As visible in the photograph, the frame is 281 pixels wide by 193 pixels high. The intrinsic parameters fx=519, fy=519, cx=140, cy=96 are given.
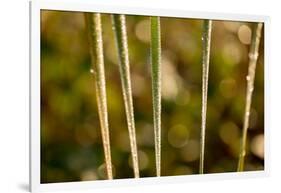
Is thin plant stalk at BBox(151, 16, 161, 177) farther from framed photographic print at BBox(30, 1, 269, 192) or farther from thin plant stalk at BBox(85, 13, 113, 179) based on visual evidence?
thin plant stalk at BBox(85, 13, 113, 179)

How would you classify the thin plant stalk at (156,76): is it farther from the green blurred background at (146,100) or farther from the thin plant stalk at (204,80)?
the thin plant stalk at (204,80)

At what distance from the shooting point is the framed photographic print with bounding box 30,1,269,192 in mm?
1802

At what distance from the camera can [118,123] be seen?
6.20 ft

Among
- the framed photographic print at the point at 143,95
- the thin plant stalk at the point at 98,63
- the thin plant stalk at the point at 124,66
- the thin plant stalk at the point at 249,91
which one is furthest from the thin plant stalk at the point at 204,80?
the thin plant stalk at the point at 98,63

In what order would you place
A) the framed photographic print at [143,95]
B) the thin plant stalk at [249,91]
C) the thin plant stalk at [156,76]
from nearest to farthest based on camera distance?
1. the framed photographic print at [143,95]
2. the thin plant stalk at [156,76]
3. the thin plant stalk at [249,91]

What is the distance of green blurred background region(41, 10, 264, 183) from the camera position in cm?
181

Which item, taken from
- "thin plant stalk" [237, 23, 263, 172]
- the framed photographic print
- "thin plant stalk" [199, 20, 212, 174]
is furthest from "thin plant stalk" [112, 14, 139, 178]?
"thin plant stalk" [237, 23, 263, 172]

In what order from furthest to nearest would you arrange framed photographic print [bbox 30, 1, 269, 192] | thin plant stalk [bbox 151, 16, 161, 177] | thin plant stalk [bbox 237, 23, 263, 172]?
thin plant stalk [bbox 237, 23, 263, 172] → thin plant stalk [bbox 151, 16, 161, 177] → framed photographic print [bbox 30, 1, 269, 192]

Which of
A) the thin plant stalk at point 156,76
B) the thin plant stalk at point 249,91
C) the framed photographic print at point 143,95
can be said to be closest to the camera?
the framed photographic print at point 143,95

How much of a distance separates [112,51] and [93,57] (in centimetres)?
8

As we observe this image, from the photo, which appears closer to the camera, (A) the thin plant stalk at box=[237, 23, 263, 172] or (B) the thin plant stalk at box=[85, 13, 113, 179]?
A: (B) the thin plant stalk at box=[85, 13, 113, 179]

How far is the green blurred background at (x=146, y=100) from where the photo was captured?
181 cm

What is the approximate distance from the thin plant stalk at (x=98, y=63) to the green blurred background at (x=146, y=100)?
0.02 m

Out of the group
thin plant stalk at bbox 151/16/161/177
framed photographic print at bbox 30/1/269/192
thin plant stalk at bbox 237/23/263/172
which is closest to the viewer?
framed photographic print at bbox 30/1/269/192
